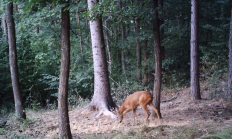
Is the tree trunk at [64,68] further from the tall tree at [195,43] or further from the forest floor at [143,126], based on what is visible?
the tall tree at [195,43]

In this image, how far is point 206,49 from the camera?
15.2 metres

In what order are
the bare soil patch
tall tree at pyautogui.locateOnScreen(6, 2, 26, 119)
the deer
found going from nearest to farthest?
the bare soil patch, the deer, tall tree at pyautogui.locateOnScreen(6, 2, 26, 119)

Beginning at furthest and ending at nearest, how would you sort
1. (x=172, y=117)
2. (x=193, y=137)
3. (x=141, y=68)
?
(x=141, y=68), (x=172, y=117), (x=193, y=137)

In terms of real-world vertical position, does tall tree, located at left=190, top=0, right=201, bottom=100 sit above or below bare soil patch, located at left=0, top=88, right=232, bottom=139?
above

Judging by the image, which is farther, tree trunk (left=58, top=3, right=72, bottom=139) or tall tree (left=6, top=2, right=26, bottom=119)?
tall tree (left=6, top=2, right=26, bottom=119)

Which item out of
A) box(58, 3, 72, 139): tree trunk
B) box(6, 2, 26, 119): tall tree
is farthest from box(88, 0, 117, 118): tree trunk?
box(58, 3, 72, 139): tree trunk

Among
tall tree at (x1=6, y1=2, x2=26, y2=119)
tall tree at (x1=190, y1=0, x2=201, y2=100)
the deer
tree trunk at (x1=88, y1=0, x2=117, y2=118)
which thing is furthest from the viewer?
tall tree at (x1=190, y1=0, x2=201, y2=100)

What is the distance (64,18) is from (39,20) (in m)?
7.89

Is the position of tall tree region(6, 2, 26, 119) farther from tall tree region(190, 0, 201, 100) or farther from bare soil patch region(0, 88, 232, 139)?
tall tree region(190, 0, 201, 100)

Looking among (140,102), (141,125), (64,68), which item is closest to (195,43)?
(140,102)

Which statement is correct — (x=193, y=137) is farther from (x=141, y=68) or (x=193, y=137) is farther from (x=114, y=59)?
(x=114, y=59)

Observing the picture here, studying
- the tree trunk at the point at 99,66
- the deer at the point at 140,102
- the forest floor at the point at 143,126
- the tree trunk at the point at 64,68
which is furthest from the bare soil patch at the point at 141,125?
the tree trunk at the point at 64,68

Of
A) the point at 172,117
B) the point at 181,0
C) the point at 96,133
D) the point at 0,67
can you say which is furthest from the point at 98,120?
the point at 0,67

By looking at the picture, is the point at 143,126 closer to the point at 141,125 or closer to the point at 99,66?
the point at 141,125
